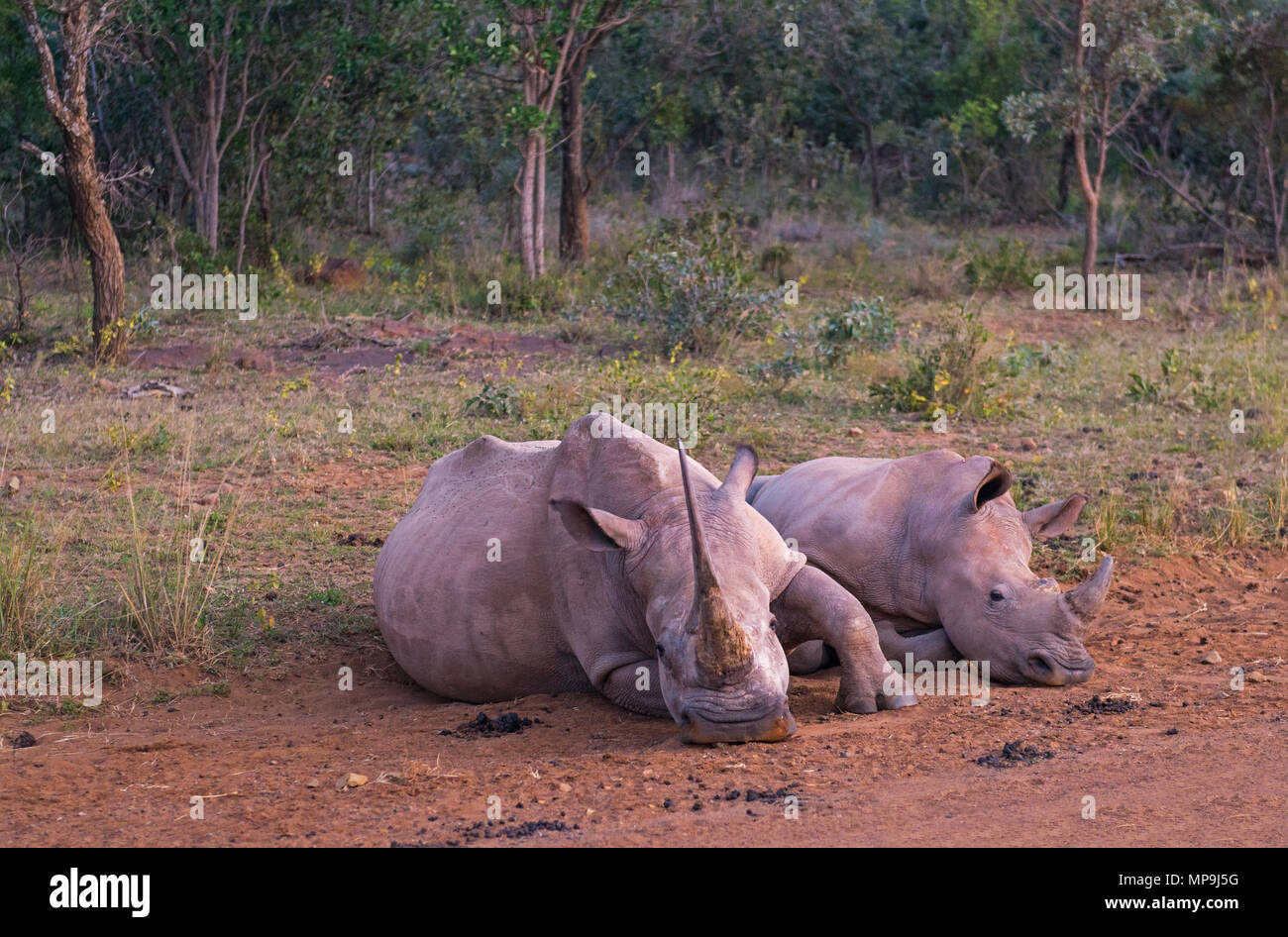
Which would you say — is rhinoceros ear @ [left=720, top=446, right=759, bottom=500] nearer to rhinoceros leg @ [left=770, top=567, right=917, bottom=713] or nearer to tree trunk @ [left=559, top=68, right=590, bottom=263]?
rhinoceros leg @ [left=770, top=567, right=917, bottom=713]

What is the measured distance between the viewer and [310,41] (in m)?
17.8

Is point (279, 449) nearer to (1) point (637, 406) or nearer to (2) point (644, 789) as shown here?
(1) point (637, 406)

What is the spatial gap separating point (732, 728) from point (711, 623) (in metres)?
0.41

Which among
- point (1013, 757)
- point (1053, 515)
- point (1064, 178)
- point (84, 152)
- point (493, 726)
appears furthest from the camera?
point (1064, 178)

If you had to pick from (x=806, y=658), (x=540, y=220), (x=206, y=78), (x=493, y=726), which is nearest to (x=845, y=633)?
(x=806, y=658)

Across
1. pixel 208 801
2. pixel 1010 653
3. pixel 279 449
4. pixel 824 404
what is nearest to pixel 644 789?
pixel 208 801

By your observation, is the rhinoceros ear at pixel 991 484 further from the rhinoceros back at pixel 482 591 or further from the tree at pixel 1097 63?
the tree at pixel 1097 63

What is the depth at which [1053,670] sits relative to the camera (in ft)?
19.0

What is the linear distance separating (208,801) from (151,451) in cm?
547

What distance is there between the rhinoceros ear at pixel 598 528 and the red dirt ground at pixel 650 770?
0.69 metres

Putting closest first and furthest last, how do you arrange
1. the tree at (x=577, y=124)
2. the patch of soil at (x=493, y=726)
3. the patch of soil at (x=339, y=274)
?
1. the patch of soil at (x=493, y=726)
2. the patch of soil at (x=339, y=274)
3. the tree at (x=577, y=124)

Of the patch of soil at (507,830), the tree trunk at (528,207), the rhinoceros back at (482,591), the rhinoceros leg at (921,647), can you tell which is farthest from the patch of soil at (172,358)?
the patch of soil at (507,830)

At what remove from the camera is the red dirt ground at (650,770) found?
4234 millimetres

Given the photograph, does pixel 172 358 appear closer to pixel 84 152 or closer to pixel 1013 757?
pixel 84 152
